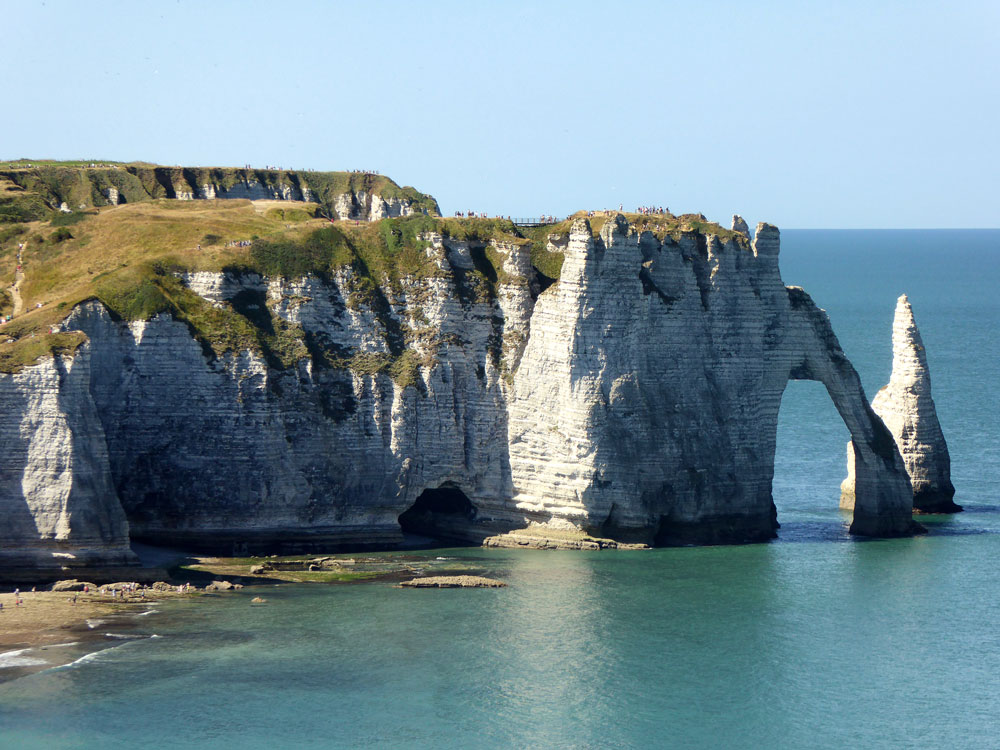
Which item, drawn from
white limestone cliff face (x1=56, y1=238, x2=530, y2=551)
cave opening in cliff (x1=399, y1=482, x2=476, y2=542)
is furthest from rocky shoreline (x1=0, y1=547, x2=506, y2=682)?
cave opening in cliff (x1=399, y1=482, x2=476, y2=542)

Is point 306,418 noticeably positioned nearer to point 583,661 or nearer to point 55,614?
point 55,614

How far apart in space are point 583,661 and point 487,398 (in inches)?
855

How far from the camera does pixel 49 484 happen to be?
219 feet

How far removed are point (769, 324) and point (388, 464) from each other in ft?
69.4

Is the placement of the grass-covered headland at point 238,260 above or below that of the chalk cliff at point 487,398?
above

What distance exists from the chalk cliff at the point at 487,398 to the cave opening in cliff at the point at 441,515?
0.40 feet

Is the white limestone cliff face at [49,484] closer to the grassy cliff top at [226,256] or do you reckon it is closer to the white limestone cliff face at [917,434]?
the grassy cliff top at [226,256]

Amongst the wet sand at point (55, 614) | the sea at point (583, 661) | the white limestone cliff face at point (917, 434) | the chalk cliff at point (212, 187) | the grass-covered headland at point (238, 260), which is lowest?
the sea at point (583, 661)

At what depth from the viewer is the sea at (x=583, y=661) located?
5381 cm

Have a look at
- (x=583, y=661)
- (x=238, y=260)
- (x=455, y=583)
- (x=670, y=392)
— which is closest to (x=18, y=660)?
(x=455, y=583)

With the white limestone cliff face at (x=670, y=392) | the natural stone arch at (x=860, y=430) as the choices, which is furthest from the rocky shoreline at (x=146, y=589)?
the natural stone arch at (x=860, y=430)

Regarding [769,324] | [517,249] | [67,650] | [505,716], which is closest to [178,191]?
[517,249]

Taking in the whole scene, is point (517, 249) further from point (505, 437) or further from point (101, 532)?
point (101, 532)

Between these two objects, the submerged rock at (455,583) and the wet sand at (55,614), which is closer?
the wet sand at (55,614)
